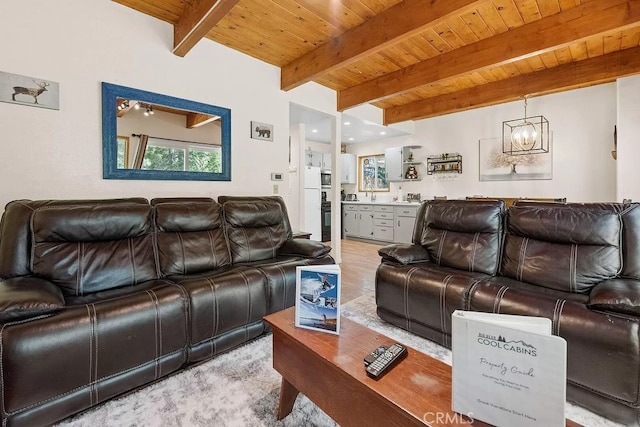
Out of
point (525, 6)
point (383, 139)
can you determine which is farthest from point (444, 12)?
point (383, 139)

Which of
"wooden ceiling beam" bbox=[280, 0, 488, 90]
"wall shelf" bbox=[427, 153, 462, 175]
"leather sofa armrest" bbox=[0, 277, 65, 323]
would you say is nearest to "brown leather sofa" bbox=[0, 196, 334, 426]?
"leather sofa armrest" bbox=[0, 277, 65, 323]

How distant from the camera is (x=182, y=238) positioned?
233 cm

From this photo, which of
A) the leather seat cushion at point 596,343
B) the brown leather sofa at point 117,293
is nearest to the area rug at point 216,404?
the brown leather sofa at point 117,293

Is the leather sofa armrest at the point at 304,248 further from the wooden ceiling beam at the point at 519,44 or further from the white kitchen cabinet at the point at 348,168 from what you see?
the white kitchen cabinet at the point at 348,168

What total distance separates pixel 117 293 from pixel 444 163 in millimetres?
5632

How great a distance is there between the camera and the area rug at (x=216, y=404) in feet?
4.58

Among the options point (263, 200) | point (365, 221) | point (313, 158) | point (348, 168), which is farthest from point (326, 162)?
point (263, 200)

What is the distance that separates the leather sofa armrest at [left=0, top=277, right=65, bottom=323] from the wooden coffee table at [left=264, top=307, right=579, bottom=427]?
1040 mm

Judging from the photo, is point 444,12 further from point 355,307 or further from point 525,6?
point 355,307

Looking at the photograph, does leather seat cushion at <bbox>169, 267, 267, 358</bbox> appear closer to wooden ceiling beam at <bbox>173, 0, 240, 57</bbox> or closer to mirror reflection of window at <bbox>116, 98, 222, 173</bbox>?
mirror reflection of window at <bbox>116, 98, 222, 173</bbox>

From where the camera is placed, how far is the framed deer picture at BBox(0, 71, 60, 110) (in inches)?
77.8

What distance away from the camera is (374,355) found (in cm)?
113

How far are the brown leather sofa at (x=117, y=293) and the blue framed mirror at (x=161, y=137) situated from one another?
1.52ft

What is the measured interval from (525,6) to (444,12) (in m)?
0.98
